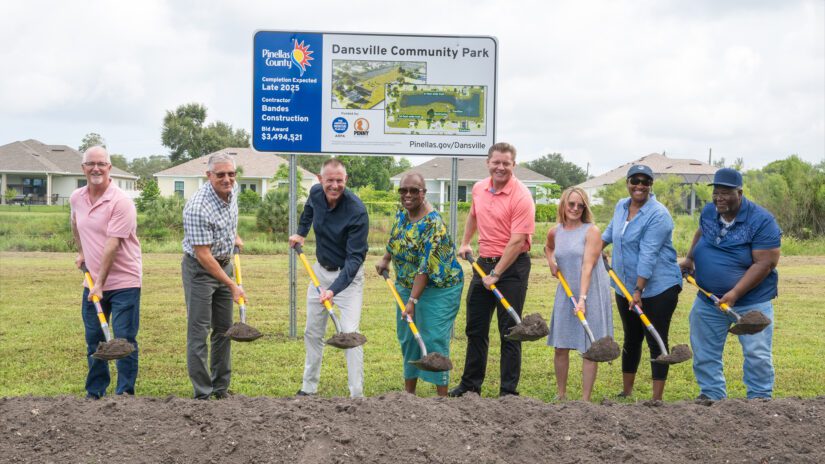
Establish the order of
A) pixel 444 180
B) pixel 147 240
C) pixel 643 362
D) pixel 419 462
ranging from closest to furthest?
pixel 419 462 < pixel 643 362 < pixel 147 240 < pixel 444 180

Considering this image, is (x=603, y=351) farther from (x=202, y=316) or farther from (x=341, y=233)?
(x=202, y=316)

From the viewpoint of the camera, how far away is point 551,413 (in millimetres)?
4652

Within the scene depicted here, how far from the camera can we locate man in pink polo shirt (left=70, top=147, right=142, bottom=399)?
5.54 meters

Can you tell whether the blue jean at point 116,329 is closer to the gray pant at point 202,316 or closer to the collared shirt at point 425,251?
the gray pant at point 202,316

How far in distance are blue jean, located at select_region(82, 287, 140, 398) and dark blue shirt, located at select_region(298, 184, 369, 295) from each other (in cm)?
143

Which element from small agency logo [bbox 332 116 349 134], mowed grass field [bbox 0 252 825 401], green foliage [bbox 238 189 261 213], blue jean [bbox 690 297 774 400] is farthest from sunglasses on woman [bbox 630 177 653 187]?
green foliage [bbox 238 189 261 213]

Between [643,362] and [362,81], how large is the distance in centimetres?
426

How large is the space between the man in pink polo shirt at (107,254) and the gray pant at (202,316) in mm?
383

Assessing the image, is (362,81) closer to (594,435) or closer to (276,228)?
Answer: (594,435)

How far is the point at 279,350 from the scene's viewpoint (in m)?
8.46

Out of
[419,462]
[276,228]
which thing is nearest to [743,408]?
[419,462]

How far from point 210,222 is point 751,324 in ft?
12.6

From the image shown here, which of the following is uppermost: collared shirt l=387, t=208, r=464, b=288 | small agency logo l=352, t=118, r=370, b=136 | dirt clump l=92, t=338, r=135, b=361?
small agency logo l=352, t=118, r=370, b=136

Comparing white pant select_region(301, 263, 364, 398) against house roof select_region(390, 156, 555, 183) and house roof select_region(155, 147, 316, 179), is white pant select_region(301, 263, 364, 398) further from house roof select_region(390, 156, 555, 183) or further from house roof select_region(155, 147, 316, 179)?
house roof select_region(155, 147, 316, 179)
